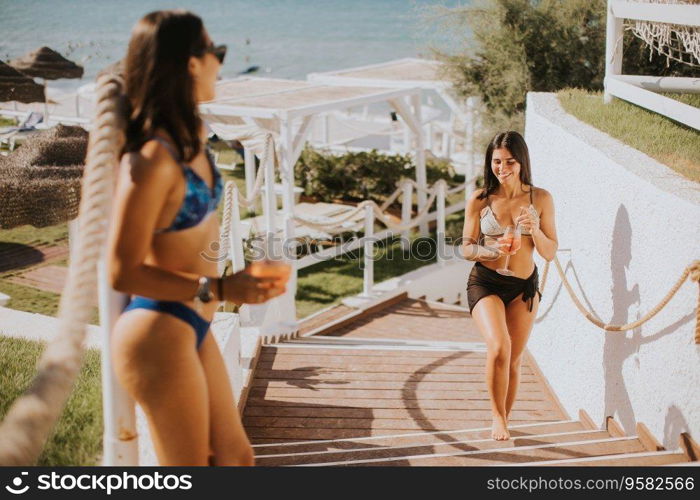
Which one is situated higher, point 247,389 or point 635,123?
point 635,123

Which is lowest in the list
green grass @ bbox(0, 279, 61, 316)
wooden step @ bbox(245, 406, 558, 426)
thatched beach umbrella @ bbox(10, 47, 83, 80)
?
green grass @ bbox(0, 279, 61, 316)

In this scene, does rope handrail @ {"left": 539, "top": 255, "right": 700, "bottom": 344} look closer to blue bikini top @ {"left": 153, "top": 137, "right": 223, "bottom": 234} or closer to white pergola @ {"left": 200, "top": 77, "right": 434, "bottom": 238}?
blue bikini top @ {"left": 153, "top": 137, "right": 223, "bottom": 234}

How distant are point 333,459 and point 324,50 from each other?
215ft

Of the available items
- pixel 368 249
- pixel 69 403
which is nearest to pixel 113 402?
pixel 69 403

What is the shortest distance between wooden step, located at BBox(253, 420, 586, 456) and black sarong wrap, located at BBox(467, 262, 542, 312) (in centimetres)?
73

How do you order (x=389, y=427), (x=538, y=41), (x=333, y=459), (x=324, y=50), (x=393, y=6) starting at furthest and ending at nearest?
1. (x=393, y=6)
2. (x=324, y=50)
3. (x=538, y=41)
4. (x=389, y=427)
5. (x=333, y=459)

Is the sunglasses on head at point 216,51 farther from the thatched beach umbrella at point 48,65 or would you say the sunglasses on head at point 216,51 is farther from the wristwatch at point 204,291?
the thatched beach umbrella at point 48,65

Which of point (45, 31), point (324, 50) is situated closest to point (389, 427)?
point (324, 50)

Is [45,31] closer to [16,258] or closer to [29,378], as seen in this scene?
[16,258]

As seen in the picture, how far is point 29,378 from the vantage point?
12.7 ft

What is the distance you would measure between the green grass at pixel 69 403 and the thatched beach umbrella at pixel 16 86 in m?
7.94

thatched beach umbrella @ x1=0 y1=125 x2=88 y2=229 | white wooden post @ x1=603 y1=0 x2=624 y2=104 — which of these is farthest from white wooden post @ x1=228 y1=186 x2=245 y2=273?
white wooden post @ x1=603 y1=0 x2=624 y2=104

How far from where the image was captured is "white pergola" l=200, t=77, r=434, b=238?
9.28 metres

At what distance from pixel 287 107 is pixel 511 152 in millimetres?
5806
